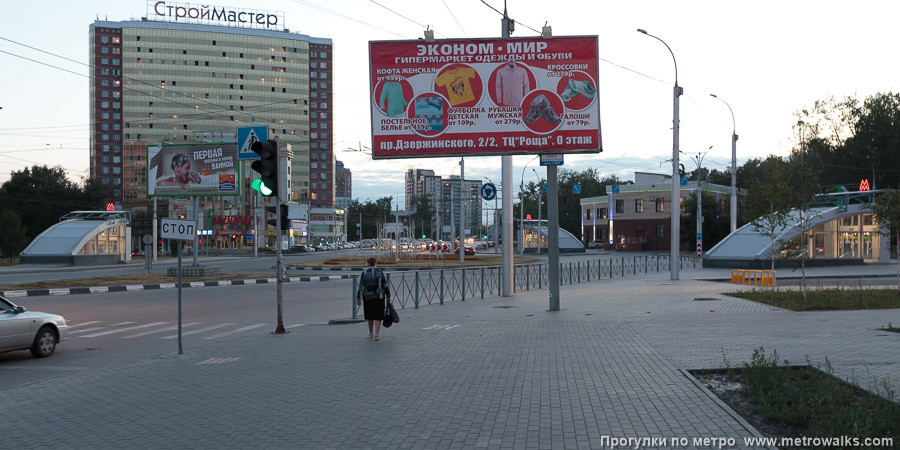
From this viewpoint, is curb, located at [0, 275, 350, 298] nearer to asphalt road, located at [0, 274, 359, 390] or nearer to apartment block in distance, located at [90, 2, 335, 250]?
asphalt road, located at [0, 274, 359, 390]

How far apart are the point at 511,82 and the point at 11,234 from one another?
54795 millimetres

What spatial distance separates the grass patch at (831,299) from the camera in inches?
620

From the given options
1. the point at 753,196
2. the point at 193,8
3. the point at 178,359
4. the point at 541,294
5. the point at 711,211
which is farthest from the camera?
the point at 193,8

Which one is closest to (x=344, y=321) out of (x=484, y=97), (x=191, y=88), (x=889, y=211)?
(x=484, y=97)

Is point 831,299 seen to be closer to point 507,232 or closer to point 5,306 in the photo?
point 507,232

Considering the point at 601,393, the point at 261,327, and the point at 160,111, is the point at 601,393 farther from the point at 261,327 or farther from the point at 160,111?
the point at 160,111

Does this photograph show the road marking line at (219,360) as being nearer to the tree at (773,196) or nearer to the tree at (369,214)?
the tree at (773,196)

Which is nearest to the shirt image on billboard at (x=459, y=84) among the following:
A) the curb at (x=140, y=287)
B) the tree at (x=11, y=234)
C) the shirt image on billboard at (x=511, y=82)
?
the shirt image on billboard at (x=511, y=82)

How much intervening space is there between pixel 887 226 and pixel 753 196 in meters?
4.52

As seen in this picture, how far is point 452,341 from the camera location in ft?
37.2

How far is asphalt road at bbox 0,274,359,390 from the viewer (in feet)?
35.9

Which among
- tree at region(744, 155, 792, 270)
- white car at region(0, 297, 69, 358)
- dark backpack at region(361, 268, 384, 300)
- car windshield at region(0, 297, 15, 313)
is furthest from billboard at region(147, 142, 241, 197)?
tree at region(744, 155, 792, 270)

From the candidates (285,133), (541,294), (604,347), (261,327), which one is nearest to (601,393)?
(604,347)

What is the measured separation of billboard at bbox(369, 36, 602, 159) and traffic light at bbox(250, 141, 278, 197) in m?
5.23
